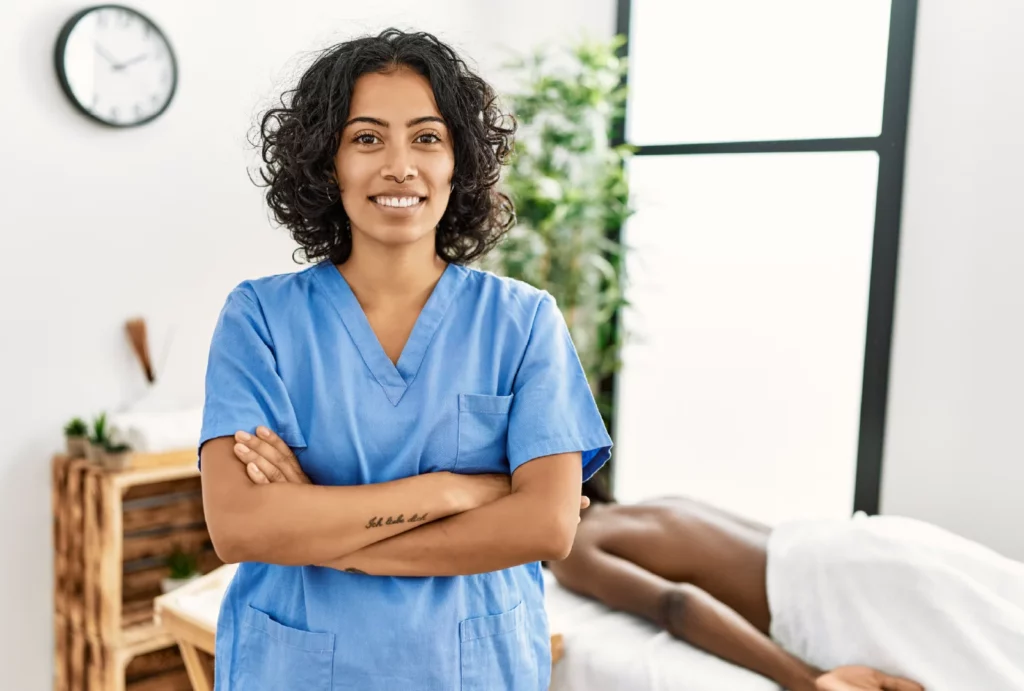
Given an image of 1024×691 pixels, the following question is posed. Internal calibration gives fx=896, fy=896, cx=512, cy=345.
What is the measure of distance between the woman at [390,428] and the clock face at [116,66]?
1.28 meters

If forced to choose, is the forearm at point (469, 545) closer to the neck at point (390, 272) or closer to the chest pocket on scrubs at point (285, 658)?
the chest pocket on scrubs at point (285, 658)

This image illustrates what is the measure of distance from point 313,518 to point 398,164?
0.42 m

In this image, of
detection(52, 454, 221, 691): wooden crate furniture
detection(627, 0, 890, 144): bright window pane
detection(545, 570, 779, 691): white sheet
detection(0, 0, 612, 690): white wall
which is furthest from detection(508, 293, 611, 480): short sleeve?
detection(627, 0, 890, 144): bright window pane

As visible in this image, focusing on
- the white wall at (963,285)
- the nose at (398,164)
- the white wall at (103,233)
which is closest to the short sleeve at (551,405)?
the nose at (398,164)

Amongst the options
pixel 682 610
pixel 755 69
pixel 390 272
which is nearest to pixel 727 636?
pixel 682 610

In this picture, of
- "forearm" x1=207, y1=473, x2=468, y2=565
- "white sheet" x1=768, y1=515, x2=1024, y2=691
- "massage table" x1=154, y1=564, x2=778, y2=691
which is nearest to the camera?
"forearm" x1=207, y1=473, x2=468, y2=565

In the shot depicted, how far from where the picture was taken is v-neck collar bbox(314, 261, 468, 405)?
106 cm

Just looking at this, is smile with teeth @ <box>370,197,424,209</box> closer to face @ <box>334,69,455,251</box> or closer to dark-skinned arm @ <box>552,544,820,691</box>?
face @ <box>334,69,455,251</box>

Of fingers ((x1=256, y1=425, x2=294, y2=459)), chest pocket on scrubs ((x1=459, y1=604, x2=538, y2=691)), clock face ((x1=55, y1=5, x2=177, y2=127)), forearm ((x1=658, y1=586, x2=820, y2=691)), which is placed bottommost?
forearm ((x1=658, y1=586, x2=820, y2=691))

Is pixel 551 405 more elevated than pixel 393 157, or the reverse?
pixel 393 157

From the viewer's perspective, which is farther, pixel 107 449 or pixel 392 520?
pixel 107 449

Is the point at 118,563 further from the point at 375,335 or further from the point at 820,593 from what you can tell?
the point at 820,593

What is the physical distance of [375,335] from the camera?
1095 mm

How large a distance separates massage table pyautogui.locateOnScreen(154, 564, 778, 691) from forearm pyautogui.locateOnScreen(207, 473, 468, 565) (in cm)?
72
